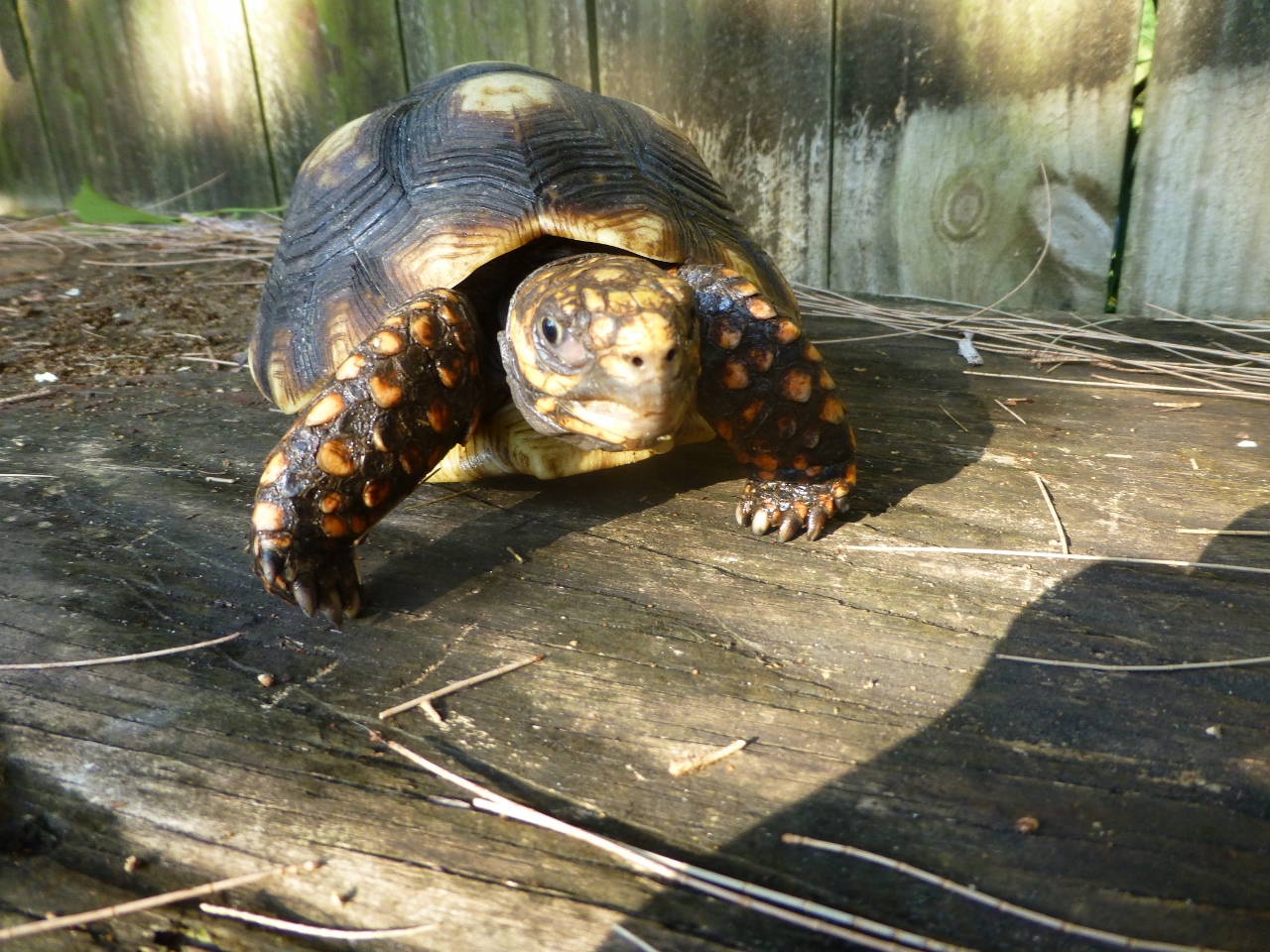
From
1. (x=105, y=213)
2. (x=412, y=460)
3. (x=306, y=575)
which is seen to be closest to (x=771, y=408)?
(x=412, y=460)

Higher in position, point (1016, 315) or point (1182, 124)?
point (1182, 124)

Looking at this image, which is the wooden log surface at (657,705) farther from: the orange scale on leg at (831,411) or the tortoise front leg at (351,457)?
the orange scale on leg at (831,411)

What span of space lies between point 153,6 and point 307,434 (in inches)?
148

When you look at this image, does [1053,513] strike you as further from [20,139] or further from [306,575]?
[20,139]

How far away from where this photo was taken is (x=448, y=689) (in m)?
1.36

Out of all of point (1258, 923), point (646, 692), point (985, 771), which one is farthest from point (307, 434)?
point (1258, 923)

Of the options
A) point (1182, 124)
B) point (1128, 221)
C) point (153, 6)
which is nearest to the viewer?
point (1182, 124)

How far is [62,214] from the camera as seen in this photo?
190 inches

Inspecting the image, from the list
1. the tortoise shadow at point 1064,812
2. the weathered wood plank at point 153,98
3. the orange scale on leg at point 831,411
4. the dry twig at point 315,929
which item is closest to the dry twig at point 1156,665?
the tortoise shadow at point 1064,812

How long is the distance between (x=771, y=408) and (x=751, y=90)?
6.64 feet

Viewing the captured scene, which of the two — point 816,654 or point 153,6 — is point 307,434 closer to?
point 816,654

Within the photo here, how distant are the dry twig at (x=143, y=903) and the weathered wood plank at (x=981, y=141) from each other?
2.99m

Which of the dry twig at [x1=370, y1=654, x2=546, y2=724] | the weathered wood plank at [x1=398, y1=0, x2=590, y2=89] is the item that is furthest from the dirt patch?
the dry twig at [x1=370, y1=654, x2=546, y2=724]

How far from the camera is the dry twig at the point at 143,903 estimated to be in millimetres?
950
